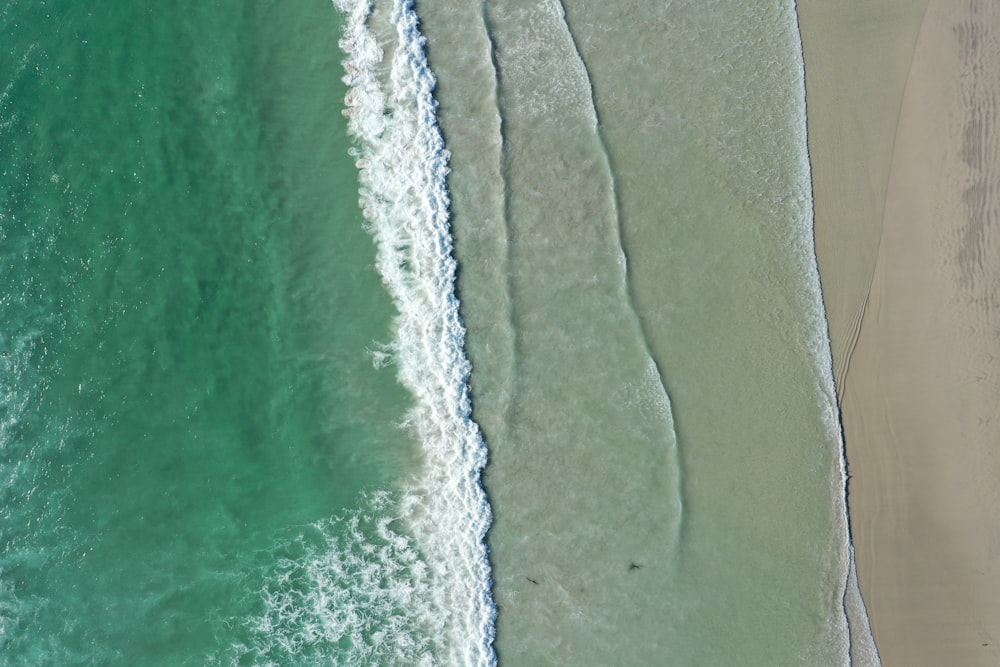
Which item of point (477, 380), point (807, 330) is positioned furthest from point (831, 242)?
point (477, 380)

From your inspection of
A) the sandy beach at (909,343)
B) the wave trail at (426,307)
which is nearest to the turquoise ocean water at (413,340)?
the wave trail at (426,307)

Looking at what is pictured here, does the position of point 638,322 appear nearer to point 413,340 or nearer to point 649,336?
point 649,336

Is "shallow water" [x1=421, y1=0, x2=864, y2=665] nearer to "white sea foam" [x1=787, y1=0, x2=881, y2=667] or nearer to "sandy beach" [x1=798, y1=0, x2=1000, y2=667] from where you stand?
"white sea foam" [x1=787, y1=0, x2=881, y2=667]

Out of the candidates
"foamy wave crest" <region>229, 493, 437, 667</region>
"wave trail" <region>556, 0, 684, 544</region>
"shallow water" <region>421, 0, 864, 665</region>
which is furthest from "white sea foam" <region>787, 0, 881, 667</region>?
"foamy wave crest" <region>229, 493, 437, 667</region>

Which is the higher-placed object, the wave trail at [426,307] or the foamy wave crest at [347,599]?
the wave trail at [426,307]

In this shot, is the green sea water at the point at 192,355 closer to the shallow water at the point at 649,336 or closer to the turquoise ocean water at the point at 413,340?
the turquoise ocean water at the point at 413,340

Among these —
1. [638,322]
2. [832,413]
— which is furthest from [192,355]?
[832,413]
